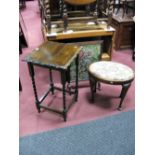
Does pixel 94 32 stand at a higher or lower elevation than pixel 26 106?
higher

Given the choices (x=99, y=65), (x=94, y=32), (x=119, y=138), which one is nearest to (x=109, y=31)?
(x=94, y=32)

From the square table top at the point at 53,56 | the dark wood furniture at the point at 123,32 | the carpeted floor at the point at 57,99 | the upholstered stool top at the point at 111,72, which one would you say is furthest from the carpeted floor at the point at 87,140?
the dark wood furniture at the point at 123,32

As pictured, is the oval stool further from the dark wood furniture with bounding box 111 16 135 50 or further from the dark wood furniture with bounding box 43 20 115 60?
the dark wood furniture with bounding box 111 16 135 50

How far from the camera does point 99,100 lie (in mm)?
2191

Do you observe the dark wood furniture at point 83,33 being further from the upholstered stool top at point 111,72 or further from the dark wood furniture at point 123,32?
the dark wood furniture at point 123,32

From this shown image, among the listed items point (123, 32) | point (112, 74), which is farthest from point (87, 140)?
point (123, 32)

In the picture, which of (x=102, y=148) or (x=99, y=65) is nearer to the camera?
(x=102, y=148)

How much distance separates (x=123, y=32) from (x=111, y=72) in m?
1.45

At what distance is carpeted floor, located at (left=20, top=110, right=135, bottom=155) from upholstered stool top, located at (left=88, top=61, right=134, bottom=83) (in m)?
0.42

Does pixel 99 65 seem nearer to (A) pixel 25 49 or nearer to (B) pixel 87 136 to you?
(B) pixel 87 136

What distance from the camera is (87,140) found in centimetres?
171

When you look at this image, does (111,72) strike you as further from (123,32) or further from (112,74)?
(123,32)

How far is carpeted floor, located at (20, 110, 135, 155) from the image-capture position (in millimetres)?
1619

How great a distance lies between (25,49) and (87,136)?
2141 mm
